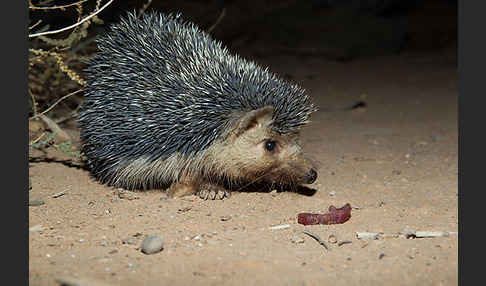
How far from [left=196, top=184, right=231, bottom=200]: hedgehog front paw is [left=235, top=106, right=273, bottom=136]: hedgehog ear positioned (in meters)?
0.69

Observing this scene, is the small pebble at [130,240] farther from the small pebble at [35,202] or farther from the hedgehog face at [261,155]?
the hedgehog face at [261,155]

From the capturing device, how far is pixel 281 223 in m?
5.71

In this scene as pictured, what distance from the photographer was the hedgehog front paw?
21.1 ft

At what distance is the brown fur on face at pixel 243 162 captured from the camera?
6.28 meters

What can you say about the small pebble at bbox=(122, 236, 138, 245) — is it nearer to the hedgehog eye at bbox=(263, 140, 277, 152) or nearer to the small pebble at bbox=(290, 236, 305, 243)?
the small pebble at bbox=(290, 236, 305, 243)

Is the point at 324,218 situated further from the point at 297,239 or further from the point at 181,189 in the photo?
the point at 181,189

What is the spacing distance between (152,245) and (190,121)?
179 centimetres

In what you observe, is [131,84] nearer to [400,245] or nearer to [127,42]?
[127,42]

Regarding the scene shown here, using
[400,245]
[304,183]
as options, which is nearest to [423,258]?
[400,245]

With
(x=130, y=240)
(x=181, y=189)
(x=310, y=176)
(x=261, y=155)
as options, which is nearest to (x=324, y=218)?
(x=310, y=176)

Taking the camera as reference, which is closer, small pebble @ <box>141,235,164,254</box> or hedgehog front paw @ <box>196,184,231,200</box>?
small pebble @ <box>141,235,164,254</box>

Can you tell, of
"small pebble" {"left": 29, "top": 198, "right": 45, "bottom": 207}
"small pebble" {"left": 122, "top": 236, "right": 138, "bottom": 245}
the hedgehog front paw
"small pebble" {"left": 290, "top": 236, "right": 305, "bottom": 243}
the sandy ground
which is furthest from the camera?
the hedgehog front paw

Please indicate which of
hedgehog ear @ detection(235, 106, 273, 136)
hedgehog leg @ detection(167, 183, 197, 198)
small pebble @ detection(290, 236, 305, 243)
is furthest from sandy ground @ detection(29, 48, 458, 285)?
hedgehog ear @ detection(235, 106, 273, 136)

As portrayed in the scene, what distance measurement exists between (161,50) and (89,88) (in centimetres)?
101
